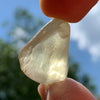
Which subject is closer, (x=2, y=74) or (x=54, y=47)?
(x=54, y=47)

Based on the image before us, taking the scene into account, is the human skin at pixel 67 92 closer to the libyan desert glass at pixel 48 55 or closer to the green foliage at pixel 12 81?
the libyan desert glass at pixel 48 55

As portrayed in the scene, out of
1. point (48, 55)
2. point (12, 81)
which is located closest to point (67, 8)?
point (48, 55)

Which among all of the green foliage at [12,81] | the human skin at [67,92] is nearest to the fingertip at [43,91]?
the human skin at [67,92]

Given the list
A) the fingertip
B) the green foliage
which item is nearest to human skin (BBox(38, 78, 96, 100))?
the fingertip

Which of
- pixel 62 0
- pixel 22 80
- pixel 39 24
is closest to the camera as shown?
pixel 62 0

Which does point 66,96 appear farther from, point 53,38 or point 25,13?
point 25,13

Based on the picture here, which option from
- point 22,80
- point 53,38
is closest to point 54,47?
point 53,38

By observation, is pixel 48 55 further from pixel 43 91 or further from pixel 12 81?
pixel 12 81

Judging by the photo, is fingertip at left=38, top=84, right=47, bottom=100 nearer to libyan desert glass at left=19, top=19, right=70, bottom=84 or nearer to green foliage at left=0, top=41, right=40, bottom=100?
libyan desert glass at left=19, top=19, right=70, bottom=84
